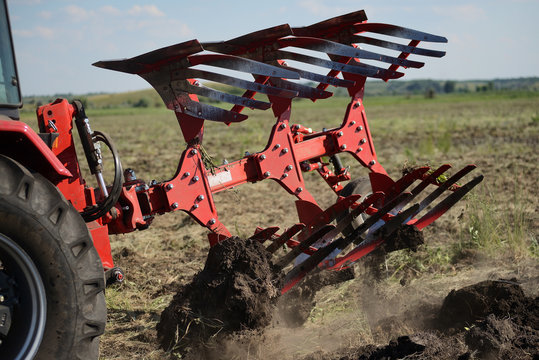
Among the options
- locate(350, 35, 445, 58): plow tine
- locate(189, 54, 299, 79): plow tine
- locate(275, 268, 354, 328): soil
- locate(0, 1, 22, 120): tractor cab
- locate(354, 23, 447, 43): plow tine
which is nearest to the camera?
locate(0, 1, 22, 120): tractor cab

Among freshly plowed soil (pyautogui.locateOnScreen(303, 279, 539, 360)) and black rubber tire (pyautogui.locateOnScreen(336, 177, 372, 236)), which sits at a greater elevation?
black rubber tire (pyautogui.locateOnScreen(336, 177, 372, 236))

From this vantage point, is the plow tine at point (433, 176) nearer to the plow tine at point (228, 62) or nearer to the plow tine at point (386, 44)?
the plow tine at point (386, 44)

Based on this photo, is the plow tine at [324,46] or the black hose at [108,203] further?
the plow tine at [324,46]

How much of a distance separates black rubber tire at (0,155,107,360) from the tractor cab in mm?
508

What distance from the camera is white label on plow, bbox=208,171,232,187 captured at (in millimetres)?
3963

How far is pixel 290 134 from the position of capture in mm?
4406

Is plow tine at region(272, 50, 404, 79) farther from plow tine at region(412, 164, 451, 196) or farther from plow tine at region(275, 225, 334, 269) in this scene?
plow tine at region(275, 225, 334, 269)

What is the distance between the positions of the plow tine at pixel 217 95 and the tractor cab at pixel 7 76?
104cm

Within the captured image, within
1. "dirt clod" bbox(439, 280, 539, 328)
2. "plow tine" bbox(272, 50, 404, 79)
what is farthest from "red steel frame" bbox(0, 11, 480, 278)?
"dirt clod" bbox(439, 280, 539, 328)

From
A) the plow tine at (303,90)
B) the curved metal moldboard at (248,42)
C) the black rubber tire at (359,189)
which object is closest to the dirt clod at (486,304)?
the black rubber tire at (359,189)

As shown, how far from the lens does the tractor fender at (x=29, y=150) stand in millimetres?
2602

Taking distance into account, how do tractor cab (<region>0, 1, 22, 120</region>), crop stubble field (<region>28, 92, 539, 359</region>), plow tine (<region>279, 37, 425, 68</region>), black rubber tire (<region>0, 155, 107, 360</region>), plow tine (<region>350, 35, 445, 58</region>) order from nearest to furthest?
black rubber tire (<region>0, 155, 107, 360</region>) → tractor cab (<region>0, 1, 22, 120</region>) → crop stubble field (<region>28, 92, 539, 359</region>) → plow tine (<region>279, 37, 425, 68</region>) → plow tine (<region>350, 35, 445, 58</region>)

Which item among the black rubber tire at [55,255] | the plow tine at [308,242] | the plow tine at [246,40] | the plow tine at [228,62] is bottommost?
the plow tine at [308,242]

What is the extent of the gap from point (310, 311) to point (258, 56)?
1940 mm
